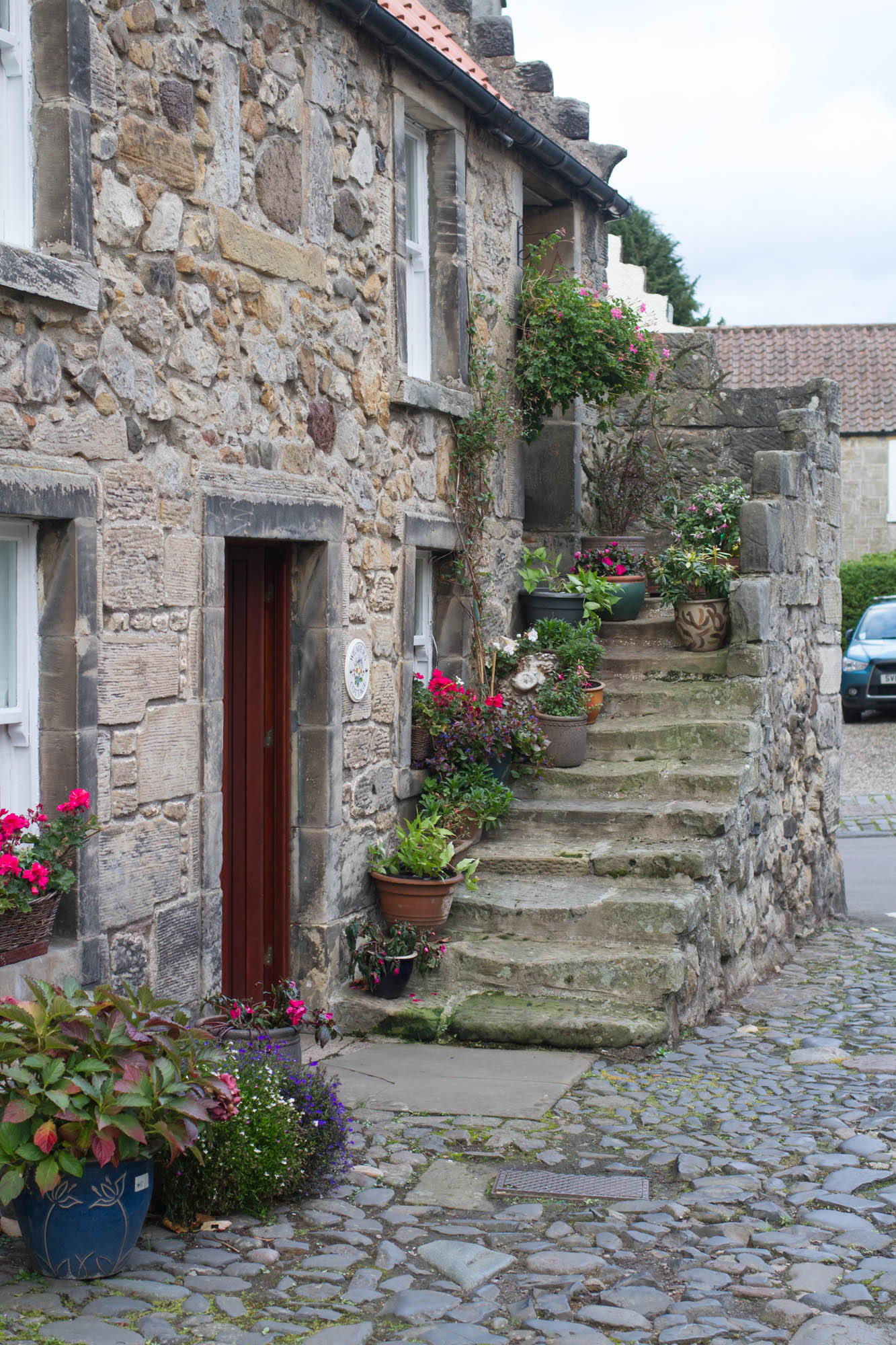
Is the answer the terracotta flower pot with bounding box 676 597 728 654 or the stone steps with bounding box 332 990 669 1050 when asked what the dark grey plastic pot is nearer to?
the terracotta flower pot with bounding box 676 597 728 654

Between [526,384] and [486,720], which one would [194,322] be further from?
[526,384]

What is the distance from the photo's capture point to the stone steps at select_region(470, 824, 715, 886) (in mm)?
7086

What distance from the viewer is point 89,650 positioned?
4.71 meters

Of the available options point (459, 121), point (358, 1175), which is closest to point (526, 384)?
point (459, 121)

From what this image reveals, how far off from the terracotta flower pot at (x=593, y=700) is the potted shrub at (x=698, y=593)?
0.79 meters

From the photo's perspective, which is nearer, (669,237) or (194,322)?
(194,322)

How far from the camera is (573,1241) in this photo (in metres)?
4.18

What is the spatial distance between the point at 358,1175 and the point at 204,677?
193cm

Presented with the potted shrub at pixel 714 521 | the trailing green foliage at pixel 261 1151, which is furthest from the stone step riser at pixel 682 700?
the trailing green foliage at pixel 261 1151

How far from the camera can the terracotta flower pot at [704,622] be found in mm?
8969

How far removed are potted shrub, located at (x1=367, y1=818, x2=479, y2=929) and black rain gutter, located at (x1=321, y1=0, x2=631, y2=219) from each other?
3741 mm

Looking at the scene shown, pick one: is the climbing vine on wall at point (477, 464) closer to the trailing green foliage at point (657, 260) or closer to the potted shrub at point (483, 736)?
the potted shrub at point (483, 736)

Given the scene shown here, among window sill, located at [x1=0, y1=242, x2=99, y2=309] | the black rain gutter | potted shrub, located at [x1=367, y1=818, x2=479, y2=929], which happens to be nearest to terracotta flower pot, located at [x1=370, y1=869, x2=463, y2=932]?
potted shrub, located at [x1=367, y1=818, x2=479, y2=929]

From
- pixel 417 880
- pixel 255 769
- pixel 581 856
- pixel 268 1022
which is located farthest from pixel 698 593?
pixel 268 1022
